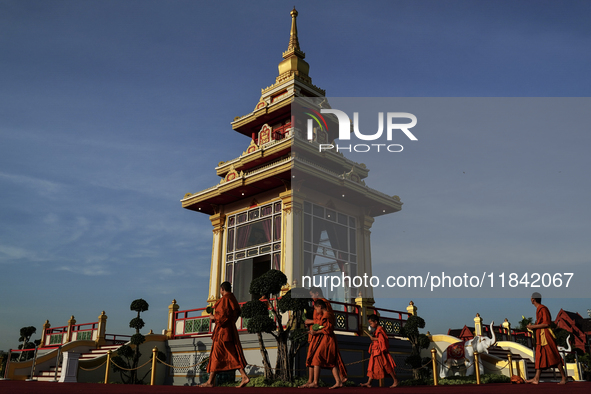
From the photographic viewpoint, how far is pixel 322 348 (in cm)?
950

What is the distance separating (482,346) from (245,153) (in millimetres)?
12091

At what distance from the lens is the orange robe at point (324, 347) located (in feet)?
31.0

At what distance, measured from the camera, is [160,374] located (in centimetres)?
1694

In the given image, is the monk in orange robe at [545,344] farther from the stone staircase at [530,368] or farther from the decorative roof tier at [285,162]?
the decorative roof tier at [285,162]

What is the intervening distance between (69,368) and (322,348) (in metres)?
10.3

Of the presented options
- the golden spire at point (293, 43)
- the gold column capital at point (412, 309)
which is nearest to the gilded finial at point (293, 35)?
the golden spire at point (293, 43)

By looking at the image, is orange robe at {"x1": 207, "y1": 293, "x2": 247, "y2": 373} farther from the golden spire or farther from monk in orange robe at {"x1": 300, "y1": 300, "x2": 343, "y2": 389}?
the golden spire

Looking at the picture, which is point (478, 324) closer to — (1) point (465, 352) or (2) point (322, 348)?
(1) point (465, 352)

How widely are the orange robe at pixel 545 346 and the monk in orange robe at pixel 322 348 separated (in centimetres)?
400

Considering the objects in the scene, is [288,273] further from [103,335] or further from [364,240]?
[103,335]

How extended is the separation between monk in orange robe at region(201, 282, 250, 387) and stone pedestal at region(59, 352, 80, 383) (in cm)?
876

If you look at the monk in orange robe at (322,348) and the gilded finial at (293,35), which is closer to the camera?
the monk in orange robe at (322,348)

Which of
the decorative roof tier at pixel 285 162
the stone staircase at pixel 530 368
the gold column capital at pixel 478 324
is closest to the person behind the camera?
the stone staircase at pixel 530 368

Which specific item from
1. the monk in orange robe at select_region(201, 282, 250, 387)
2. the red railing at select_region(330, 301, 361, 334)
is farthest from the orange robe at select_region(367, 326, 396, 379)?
the monk in orange robe at select_region(201, 282, 250, 387)
